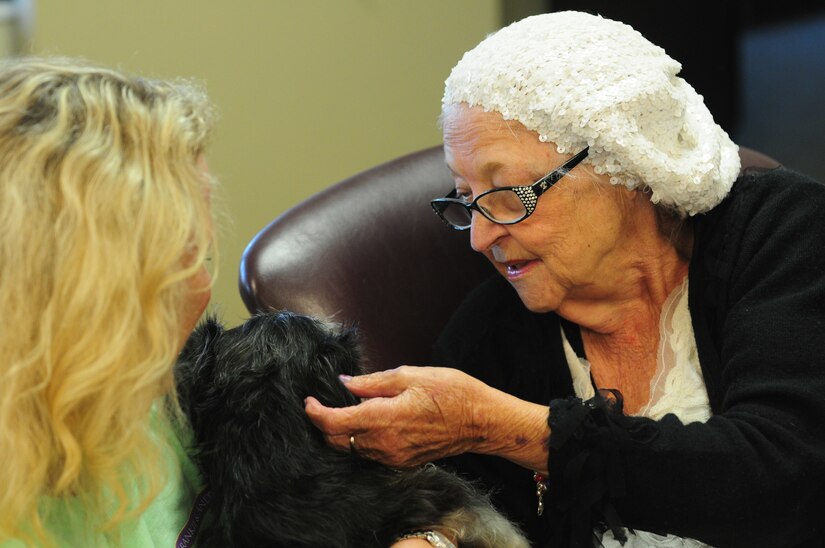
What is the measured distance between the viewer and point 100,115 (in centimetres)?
108

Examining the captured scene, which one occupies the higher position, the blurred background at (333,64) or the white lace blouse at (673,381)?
the blurred background at (333,64)


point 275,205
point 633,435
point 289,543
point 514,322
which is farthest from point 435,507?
point 275,205

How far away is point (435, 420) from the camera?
1.47 m

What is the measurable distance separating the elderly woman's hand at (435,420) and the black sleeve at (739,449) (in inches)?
2.0

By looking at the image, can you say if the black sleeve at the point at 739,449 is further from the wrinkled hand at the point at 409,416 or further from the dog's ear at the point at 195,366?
the dog's ear at the point at 195,366

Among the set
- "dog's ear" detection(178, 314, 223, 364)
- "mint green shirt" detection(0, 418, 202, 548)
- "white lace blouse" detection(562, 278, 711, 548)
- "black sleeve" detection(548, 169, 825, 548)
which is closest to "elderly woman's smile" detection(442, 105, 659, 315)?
"white lace blouse" detection(562, 278, 711, 548)

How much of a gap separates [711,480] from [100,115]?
0.98m

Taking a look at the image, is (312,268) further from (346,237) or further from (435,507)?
(435,507)

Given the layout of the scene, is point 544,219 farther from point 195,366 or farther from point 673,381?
point 195,366

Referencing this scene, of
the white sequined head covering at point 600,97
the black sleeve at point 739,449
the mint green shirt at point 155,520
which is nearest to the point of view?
Answer: the mint green shirt at point 155,520

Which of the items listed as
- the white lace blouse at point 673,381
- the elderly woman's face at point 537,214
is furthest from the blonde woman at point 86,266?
the white lace blouse at point 673,381

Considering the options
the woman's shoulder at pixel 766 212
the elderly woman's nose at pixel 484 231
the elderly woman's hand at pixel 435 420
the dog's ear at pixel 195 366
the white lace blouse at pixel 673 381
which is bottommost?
the white lace blouse at pixel 673 381

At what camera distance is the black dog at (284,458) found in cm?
126

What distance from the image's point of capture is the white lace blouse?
67.9 inches
